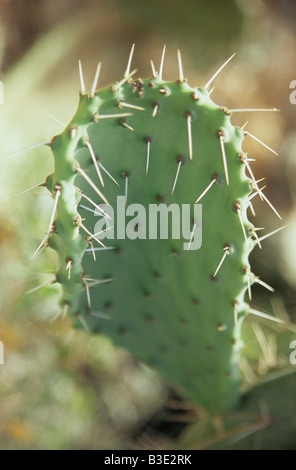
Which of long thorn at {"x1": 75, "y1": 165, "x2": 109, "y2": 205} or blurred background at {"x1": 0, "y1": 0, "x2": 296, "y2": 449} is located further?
blurred background at {"x1": 0, "y1": 0, "x2": 296, "y2": 449}

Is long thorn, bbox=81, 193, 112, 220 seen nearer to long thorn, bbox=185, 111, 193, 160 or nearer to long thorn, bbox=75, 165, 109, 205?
long thorn, bbox=75, 165, 109, 205

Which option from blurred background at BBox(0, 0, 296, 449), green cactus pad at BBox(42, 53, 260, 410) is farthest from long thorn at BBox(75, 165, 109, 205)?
blurred background at BBox(0, 0, 296, 449)

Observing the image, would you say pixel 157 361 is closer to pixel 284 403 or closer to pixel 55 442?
pixel 284 403

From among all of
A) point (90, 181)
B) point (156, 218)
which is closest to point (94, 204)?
point (90, 181)

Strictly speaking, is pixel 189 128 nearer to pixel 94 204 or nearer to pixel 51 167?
pixel 94 204

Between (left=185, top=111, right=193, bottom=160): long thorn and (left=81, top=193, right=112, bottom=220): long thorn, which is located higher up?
(left=185, top=111, right=193, bottom=160): long thorn

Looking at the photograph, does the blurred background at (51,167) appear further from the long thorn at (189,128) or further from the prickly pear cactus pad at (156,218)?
the long thorn at (189,128)
